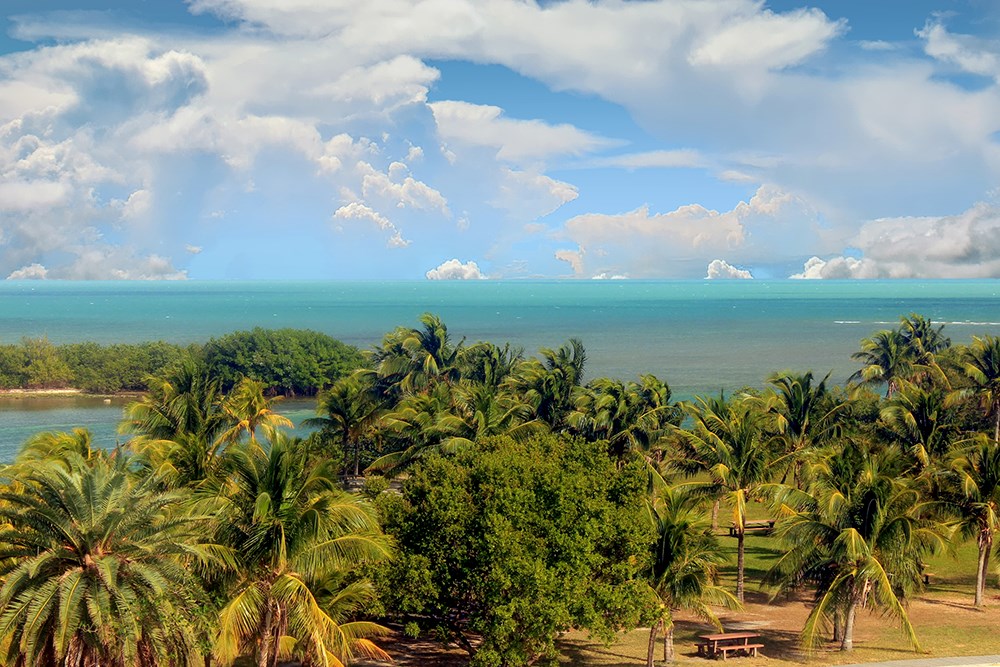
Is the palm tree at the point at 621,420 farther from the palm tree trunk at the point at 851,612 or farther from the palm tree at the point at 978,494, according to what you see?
the palm tree trunk at the point at 851,612

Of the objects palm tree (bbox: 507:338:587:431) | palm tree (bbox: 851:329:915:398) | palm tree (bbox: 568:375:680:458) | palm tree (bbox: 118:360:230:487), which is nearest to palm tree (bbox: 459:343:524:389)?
palm tree (bbox: 507:338:587:431)

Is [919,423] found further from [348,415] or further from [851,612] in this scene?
[348,415]

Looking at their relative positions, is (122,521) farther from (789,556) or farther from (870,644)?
(870,644)

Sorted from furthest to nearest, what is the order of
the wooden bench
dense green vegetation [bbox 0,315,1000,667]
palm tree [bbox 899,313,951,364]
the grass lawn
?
1. palm tree [bbox 899,313,951,364]
2. the wooden bench
3. the grass lawn
4. dense green vegetation [bbox 0,315,1000,667]

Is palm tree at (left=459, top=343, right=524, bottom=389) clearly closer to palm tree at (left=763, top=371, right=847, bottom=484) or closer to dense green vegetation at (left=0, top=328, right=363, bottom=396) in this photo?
palm tree at (left=763, top=371, right=847, bottom=484)

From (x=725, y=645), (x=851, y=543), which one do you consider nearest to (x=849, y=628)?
(x=851, y=543)

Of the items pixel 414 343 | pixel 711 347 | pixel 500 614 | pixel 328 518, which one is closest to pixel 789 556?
pixel 500 614
